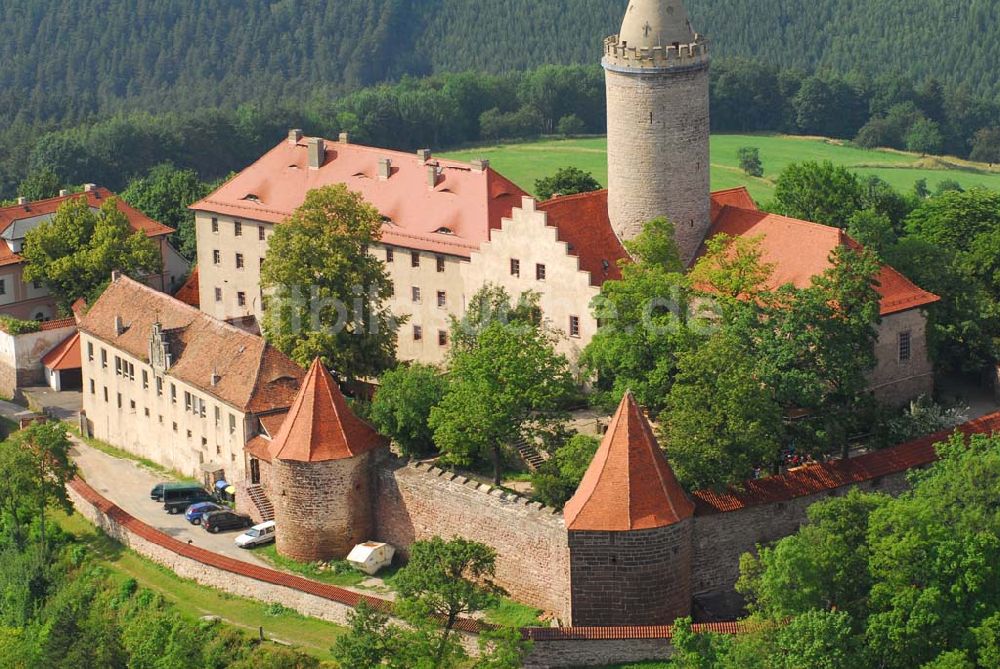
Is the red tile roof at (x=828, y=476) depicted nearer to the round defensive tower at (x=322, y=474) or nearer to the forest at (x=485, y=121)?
the round defensive tower at (x=322, y=474)

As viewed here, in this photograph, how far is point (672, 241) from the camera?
86.4m

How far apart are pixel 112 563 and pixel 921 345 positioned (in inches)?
1275

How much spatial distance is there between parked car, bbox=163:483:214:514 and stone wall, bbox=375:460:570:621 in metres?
10.1

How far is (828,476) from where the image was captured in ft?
241

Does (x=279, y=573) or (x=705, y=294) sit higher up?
(x=705, y=294)

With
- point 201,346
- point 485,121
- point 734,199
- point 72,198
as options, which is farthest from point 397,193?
point 485,121

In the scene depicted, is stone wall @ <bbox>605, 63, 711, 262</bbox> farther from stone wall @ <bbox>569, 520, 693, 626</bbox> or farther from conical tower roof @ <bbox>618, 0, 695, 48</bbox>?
stone wall @ <bbox>569, 520, 693, 626</bbox>

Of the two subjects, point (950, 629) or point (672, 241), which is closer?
point (950, 629)

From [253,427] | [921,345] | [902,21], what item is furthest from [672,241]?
[902,21]

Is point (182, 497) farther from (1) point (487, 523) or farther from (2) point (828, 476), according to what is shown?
(2) point (828, 476)

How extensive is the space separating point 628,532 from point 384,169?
35.1 m

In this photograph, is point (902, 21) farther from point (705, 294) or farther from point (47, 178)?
point (705, 294)

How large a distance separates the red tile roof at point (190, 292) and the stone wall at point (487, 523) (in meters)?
31.3

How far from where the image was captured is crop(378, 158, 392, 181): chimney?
99.6m
